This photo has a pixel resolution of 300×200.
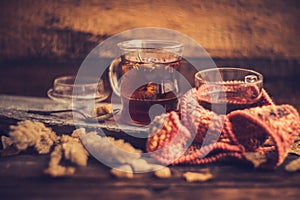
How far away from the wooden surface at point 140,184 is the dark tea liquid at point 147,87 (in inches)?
5.6

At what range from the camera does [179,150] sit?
0.81 meters

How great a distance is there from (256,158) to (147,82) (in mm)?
254

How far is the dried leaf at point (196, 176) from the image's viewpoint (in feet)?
2.50

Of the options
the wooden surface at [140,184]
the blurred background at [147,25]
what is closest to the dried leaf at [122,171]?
the wooden surface at [140,184]

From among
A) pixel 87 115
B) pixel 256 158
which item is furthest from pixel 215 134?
pixel 87 115

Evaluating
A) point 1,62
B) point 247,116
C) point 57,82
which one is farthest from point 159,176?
point 1,62

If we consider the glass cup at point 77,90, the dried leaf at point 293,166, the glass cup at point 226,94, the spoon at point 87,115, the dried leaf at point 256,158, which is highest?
the glass cup at point 226,94

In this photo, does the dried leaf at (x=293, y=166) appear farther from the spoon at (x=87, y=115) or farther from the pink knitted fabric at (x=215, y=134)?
the spoon at (x=87, y=115)

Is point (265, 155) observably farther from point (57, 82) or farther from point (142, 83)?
point (57, 82)

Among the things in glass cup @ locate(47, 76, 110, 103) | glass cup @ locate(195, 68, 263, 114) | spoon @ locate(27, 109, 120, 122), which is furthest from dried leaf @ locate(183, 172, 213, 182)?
glass cup @ locate(47, 76, 110, 103)

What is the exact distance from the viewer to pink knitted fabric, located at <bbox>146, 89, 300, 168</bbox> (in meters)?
0.79

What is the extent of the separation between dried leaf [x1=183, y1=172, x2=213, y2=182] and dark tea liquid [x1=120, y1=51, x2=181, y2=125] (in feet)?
0.55

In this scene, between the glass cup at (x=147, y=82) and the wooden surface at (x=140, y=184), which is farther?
the glass cup at (x=147, y=82)

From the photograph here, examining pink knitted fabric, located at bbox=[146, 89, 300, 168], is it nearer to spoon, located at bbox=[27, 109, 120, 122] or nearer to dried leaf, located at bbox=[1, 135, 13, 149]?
spoon, located at bbox=[27, 109, 120, 122]
